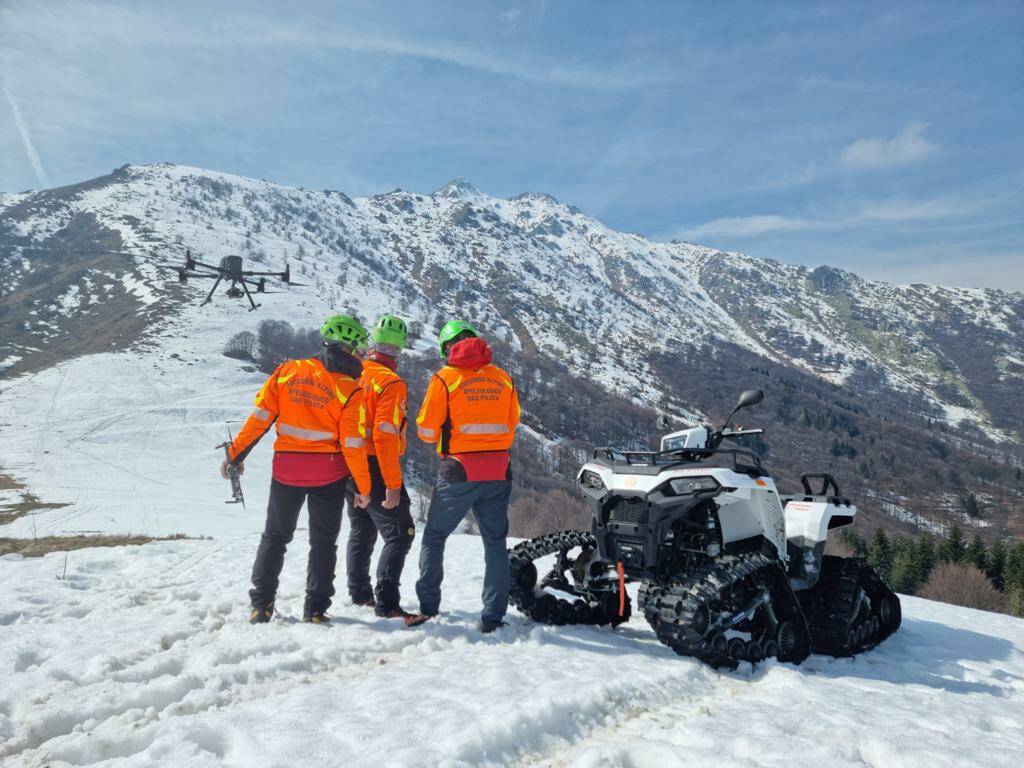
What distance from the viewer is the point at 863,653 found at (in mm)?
6551

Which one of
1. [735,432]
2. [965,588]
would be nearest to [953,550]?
[965,588]

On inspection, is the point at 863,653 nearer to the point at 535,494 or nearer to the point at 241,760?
the point at 241,760

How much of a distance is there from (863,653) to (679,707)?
11.6 ft

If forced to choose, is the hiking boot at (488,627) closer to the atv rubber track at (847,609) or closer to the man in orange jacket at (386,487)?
the man in orange jacket at (386,487)

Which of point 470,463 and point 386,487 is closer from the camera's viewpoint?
point 470,463

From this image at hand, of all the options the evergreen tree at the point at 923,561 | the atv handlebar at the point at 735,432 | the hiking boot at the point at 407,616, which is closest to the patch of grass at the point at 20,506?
the hiking boot at the point at 407,616

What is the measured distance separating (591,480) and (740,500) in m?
1.45

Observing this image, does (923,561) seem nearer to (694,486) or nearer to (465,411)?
(694,486)

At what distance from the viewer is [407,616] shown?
5.65 metres

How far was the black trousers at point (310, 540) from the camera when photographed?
18.2 feet

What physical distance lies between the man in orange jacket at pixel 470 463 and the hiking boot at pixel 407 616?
0.53ft

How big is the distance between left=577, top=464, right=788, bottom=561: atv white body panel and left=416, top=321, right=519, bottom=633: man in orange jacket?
1.09 meters

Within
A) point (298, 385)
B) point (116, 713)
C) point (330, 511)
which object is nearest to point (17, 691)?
point (116, 713)

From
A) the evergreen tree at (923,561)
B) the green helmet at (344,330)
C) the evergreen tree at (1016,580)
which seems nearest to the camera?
the green helmet at (344,330)
